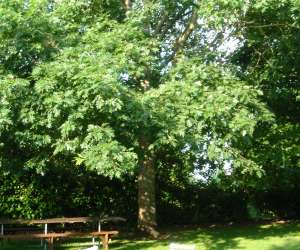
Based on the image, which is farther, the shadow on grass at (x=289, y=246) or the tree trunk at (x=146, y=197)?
the tree trunk at (x=146, y=197)

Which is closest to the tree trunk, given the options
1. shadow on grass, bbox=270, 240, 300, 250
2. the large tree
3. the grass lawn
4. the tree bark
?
the grass lawn

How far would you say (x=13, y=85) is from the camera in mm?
8930

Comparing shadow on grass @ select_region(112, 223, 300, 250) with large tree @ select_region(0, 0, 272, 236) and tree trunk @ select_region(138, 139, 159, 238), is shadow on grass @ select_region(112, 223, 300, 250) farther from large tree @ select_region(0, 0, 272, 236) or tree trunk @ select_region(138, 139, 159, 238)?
large tree @ select_region(0, 0, 272, 236)

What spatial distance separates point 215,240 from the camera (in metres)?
13.4

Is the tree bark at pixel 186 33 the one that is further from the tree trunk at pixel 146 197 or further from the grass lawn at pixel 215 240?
the grass lawn at pixel 215 240

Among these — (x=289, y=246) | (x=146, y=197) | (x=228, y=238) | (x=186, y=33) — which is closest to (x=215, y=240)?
(x=228, y=238)

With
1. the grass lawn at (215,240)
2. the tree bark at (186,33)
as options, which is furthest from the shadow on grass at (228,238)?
the tree bark at (186,33)

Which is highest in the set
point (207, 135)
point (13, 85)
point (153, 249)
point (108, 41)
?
point (108, 41)

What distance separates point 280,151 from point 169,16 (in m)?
5.76

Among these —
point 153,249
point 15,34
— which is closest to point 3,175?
point 153,249

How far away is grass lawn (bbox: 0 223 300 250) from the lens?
1239cm

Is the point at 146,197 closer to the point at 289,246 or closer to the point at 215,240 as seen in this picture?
the point at 215,240

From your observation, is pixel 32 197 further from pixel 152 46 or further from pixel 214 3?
pixel 214 3

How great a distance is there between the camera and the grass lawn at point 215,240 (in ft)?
40.7
